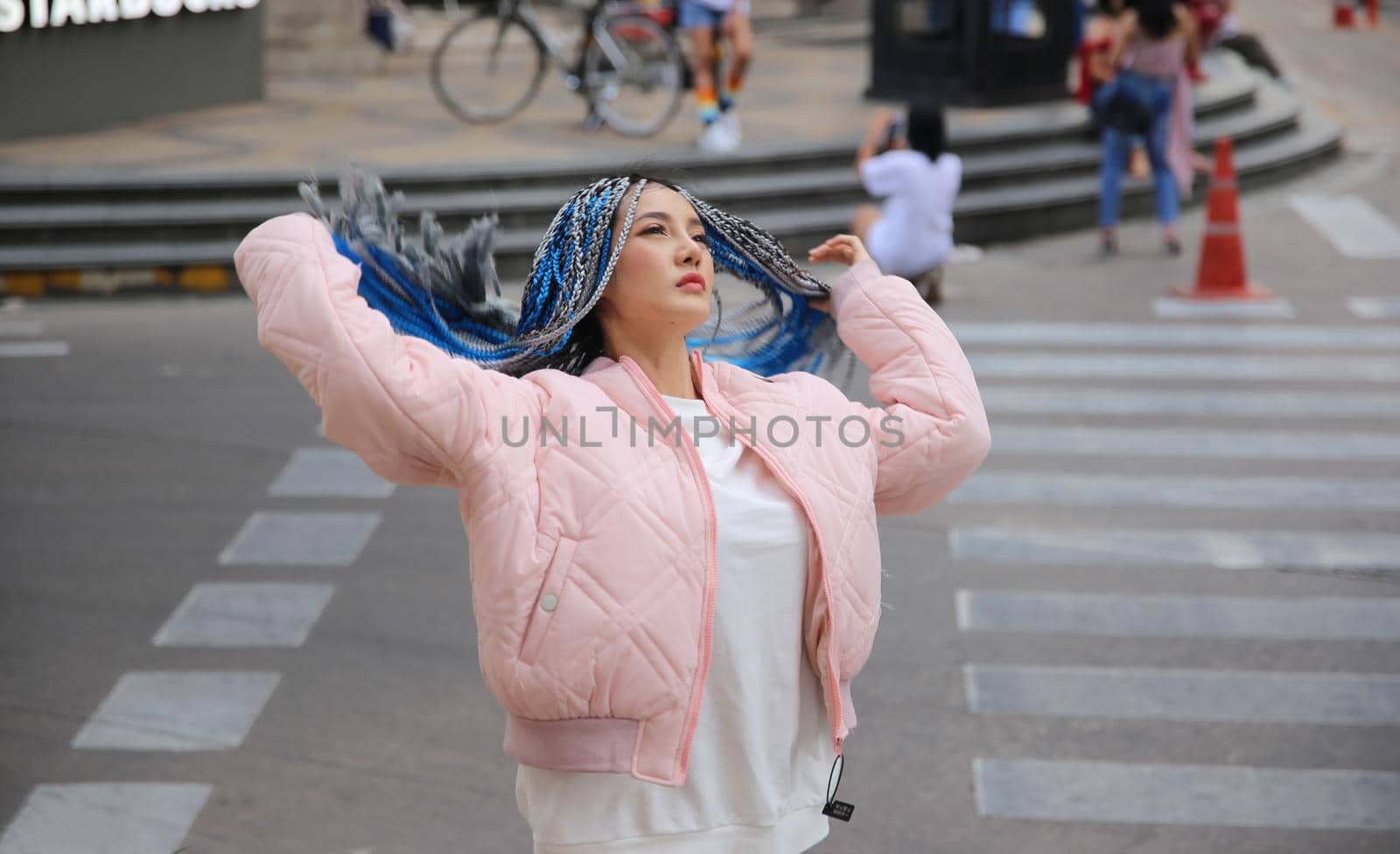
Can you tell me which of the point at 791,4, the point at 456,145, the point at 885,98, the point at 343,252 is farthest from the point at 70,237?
the point at 791,4

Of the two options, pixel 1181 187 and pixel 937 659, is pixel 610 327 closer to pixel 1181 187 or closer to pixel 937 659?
pixel 937 659

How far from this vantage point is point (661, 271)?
286 cm

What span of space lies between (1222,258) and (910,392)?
27.9 ft

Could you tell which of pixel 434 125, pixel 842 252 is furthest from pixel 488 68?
pixel 842 252

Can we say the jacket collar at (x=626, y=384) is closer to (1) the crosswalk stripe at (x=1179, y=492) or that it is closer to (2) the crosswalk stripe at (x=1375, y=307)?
(1) the crosswalk stripe at (x=1179, y=492)

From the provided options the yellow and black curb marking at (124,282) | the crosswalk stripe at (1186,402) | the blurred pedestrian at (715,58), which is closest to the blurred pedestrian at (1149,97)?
the blurred pedestrian at (715,58)

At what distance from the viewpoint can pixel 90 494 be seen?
7.52 meters

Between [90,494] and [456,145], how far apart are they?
6.69m

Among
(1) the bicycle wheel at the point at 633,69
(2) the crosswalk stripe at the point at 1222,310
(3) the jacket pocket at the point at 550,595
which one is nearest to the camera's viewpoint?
(3) the jacket pocket at the point at 550,595

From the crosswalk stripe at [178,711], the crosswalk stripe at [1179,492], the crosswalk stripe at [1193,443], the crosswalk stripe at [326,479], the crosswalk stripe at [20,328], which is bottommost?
the crosswalk stripe at [178,711]

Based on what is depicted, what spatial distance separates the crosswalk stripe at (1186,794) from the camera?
4773mm

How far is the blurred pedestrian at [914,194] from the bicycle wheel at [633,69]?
3.93 metres

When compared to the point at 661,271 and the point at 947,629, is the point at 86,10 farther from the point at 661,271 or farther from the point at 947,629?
the point at 661,271

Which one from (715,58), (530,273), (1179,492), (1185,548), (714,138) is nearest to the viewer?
(530,273)
